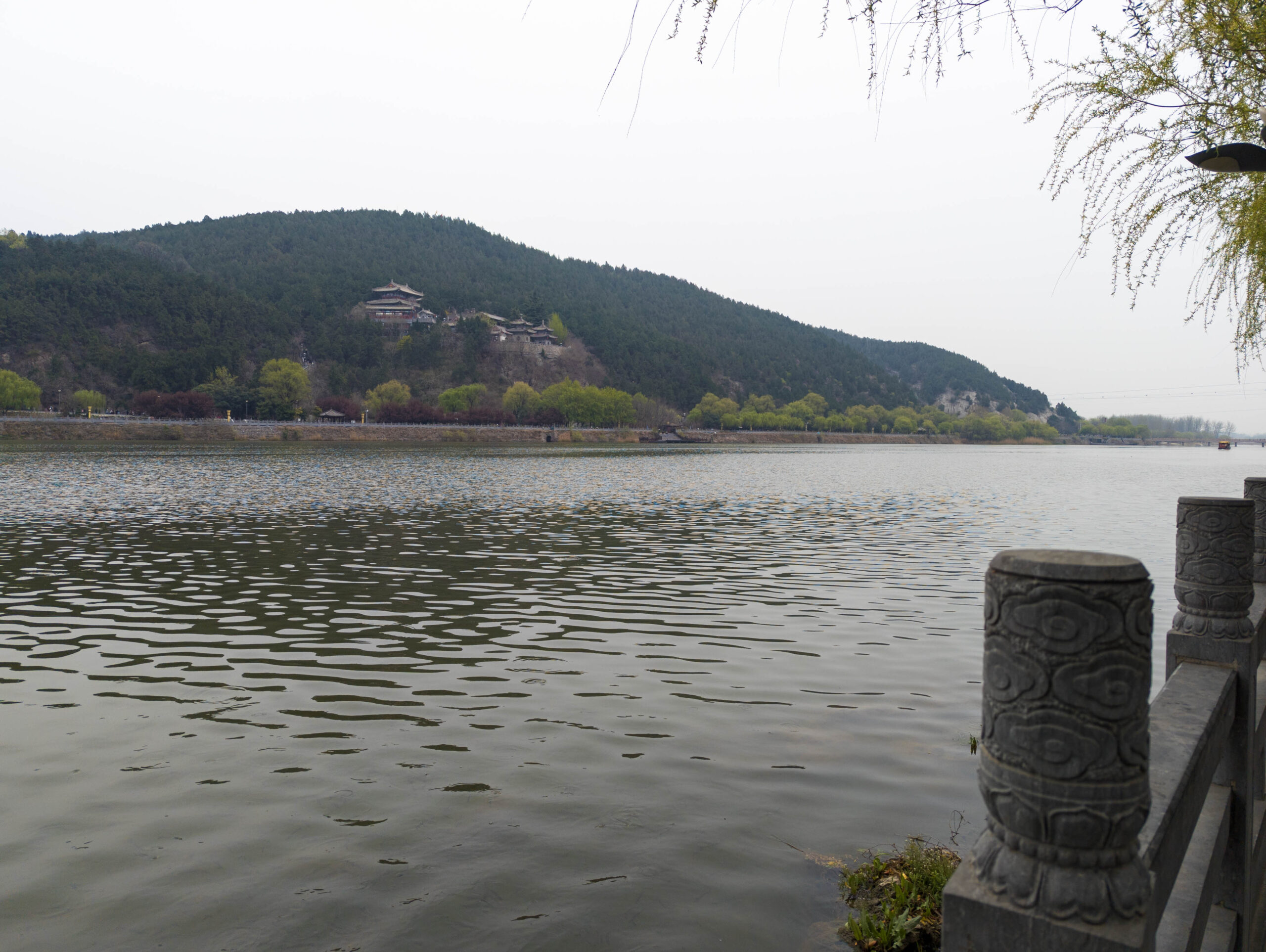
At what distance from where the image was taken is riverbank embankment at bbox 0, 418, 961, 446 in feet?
304

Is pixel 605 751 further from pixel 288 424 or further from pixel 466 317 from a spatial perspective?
pixel 466 317

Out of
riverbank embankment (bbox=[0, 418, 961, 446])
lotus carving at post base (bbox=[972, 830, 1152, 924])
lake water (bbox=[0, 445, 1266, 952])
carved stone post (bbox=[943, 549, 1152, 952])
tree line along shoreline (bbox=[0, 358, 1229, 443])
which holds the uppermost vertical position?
tree line along shoreline (bbox=[0, 358, 1229, 443])

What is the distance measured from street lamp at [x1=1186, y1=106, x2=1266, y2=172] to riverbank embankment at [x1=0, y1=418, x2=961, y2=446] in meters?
105

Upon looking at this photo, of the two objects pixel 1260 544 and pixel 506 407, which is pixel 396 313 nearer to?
pixel 506 407

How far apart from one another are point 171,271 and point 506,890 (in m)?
200

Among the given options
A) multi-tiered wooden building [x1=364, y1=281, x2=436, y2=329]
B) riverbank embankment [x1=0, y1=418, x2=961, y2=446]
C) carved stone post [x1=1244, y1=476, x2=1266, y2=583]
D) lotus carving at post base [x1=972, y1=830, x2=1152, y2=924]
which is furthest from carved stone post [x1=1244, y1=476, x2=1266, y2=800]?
multi-tiered wooden building [x1=364, y1=281, x2=436, y2=329]

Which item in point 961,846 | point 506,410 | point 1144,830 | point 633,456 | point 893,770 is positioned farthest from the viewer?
point 506,410

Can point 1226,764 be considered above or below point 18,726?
above

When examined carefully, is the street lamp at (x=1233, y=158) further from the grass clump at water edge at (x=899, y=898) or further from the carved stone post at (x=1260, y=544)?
the grass clump at water edge at (x=899, y=898)

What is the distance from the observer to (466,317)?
19912 cm

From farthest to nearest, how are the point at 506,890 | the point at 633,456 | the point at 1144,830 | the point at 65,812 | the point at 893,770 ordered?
the point at 633,456, the point at 893,770, the point at 65,812, the point at 506,890, the point at 1144,830

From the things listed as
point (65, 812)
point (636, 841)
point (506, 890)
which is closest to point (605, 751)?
point (636, 841)

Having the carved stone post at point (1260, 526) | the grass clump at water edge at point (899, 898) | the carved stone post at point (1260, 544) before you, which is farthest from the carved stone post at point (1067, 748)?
the carved stone post at point (1260, 526)

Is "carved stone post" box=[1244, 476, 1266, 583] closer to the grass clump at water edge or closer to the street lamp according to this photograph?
the street lamp
